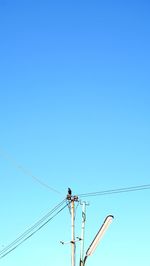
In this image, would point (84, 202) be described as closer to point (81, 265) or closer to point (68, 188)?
point (68, 188)

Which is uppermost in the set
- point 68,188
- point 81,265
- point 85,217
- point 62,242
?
point 68,188

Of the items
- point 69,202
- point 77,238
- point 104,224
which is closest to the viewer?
point 104,224

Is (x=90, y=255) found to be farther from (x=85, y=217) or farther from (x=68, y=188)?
(x=68, y=188)

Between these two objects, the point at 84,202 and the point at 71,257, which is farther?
the point at 84,202

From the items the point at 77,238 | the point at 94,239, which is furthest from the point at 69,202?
the point at 94,239

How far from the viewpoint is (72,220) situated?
17.8 m

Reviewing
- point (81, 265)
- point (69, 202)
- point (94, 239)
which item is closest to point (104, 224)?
point (94, 239)

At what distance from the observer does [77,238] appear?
17250 millimetres

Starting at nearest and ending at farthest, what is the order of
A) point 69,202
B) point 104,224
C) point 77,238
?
point 104,224 → point 77,238 → point 69,202

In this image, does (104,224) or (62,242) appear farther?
(62,242)

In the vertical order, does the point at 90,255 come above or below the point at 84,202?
below

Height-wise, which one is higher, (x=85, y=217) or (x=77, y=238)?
(x=85, y=217)

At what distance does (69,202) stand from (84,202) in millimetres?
767

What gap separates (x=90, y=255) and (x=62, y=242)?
2.22 m
